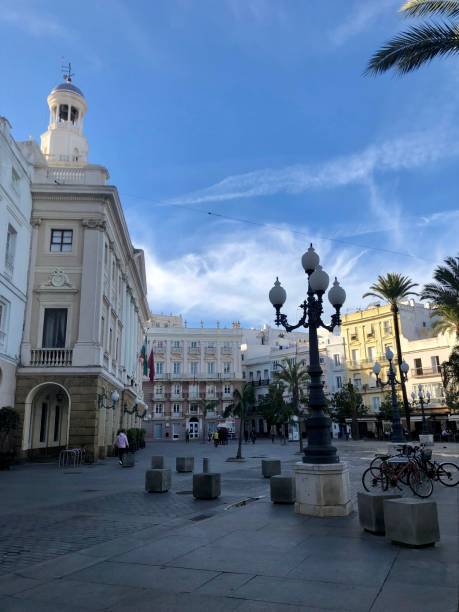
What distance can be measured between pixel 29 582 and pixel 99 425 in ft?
69.0

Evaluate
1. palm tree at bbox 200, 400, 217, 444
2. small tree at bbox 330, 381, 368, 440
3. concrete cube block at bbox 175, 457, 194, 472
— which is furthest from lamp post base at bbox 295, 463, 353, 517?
palm tree at bbox 200, 400, 217, 444

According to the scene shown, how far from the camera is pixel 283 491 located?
34.2 ft

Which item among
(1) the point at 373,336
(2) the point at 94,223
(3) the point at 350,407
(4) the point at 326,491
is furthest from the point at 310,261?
(1) the point at 373,336

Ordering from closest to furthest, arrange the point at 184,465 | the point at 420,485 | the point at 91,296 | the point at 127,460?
the point at 420,485, the point at 184,465, the point at 127,460, the point at 91,296

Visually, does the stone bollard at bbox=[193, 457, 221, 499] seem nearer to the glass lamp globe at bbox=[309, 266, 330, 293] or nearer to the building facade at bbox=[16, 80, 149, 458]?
the glass lamp globe at bbox=[309, 266, 330, 293]

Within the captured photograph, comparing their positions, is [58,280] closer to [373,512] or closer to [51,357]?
[51,357]

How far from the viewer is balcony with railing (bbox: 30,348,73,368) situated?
2586cm

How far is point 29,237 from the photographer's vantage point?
2747 cm

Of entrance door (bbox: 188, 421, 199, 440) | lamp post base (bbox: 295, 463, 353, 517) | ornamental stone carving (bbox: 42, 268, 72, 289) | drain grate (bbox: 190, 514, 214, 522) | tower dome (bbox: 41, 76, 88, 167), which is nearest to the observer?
lamp post base (bbox: 295, 463, 353, 517)

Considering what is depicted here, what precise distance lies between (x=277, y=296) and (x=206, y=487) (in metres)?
4.71

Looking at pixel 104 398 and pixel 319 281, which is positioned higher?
pixel 319 281

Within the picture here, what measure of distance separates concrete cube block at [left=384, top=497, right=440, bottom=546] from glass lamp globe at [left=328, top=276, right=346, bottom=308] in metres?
5.63

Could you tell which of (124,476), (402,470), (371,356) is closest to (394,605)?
(402,470)

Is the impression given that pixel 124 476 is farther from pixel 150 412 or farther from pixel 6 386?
pixel 150 412
